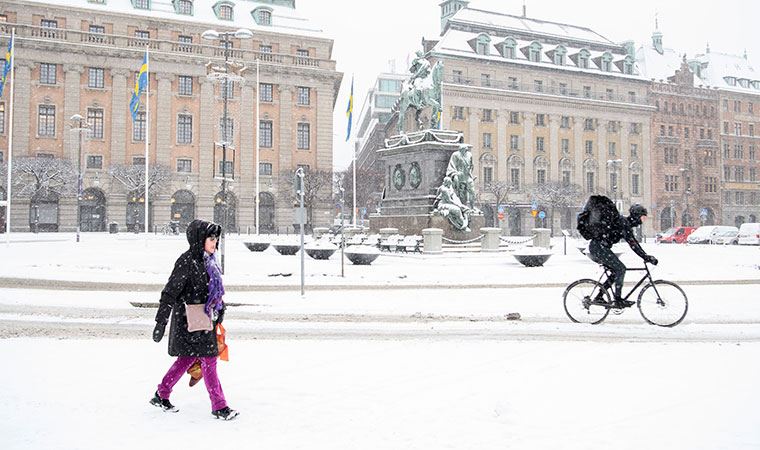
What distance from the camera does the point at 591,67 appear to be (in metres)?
84.9

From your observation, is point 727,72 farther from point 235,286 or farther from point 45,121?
point 235,286

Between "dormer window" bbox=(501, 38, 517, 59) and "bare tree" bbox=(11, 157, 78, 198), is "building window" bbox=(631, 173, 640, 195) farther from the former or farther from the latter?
"bare tree" bbox=(11, 157, 78, 198)

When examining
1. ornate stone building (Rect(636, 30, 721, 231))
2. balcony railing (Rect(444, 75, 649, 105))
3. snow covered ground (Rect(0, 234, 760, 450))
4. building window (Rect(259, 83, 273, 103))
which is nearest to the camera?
snow covered ground (Rect(0, 234, 760, 450))

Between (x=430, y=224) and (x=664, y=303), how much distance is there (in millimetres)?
17354

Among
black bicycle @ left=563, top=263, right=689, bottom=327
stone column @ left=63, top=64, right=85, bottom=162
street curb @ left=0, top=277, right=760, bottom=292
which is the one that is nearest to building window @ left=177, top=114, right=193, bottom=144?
stone column @ left=63, top=64, right=85, bottom=162

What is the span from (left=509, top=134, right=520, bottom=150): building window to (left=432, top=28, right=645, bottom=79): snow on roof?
9.24 m

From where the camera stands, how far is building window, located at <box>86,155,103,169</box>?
60463 millimetres

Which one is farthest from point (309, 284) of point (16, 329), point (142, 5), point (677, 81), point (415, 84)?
point (677, 81)

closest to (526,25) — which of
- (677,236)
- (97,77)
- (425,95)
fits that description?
(677,236)

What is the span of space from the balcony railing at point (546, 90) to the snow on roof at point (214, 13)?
1808 cm

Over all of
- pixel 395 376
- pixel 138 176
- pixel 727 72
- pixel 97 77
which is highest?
pixel 727 72

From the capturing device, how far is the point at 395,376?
6496 mm

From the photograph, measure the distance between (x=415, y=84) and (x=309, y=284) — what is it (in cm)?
1680

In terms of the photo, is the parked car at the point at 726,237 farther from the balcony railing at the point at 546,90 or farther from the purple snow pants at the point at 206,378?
the purple snow pants at the point at 206,378
